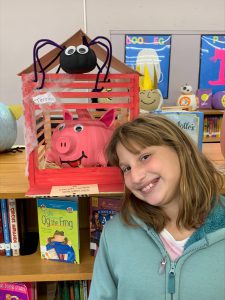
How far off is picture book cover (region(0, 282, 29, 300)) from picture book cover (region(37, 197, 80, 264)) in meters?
0.12

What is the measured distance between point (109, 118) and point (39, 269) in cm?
55

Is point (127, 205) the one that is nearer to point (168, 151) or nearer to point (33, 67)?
point (168, 151)

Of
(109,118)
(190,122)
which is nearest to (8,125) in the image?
(109,118)

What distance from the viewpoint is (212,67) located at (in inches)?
156

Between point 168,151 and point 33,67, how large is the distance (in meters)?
0.43

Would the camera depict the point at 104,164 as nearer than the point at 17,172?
Yes

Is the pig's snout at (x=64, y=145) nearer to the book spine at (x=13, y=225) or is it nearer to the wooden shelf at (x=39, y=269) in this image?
the book spine at (x=13, y=225)

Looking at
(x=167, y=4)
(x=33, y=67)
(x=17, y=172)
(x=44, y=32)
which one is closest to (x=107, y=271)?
(x=17, y=172)

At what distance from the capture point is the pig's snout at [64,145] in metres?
0.90

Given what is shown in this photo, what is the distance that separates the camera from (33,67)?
0.84 metres

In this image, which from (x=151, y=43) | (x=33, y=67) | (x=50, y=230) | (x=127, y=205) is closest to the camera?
(x=33, y=67)

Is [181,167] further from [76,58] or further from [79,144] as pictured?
[76,58]

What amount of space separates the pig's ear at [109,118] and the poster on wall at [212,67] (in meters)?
3.27

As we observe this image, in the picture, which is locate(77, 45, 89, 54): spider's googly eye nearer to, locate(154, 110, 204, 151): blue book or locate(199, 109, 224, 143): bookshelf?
locate(154, 110, 204, 151): blue book
